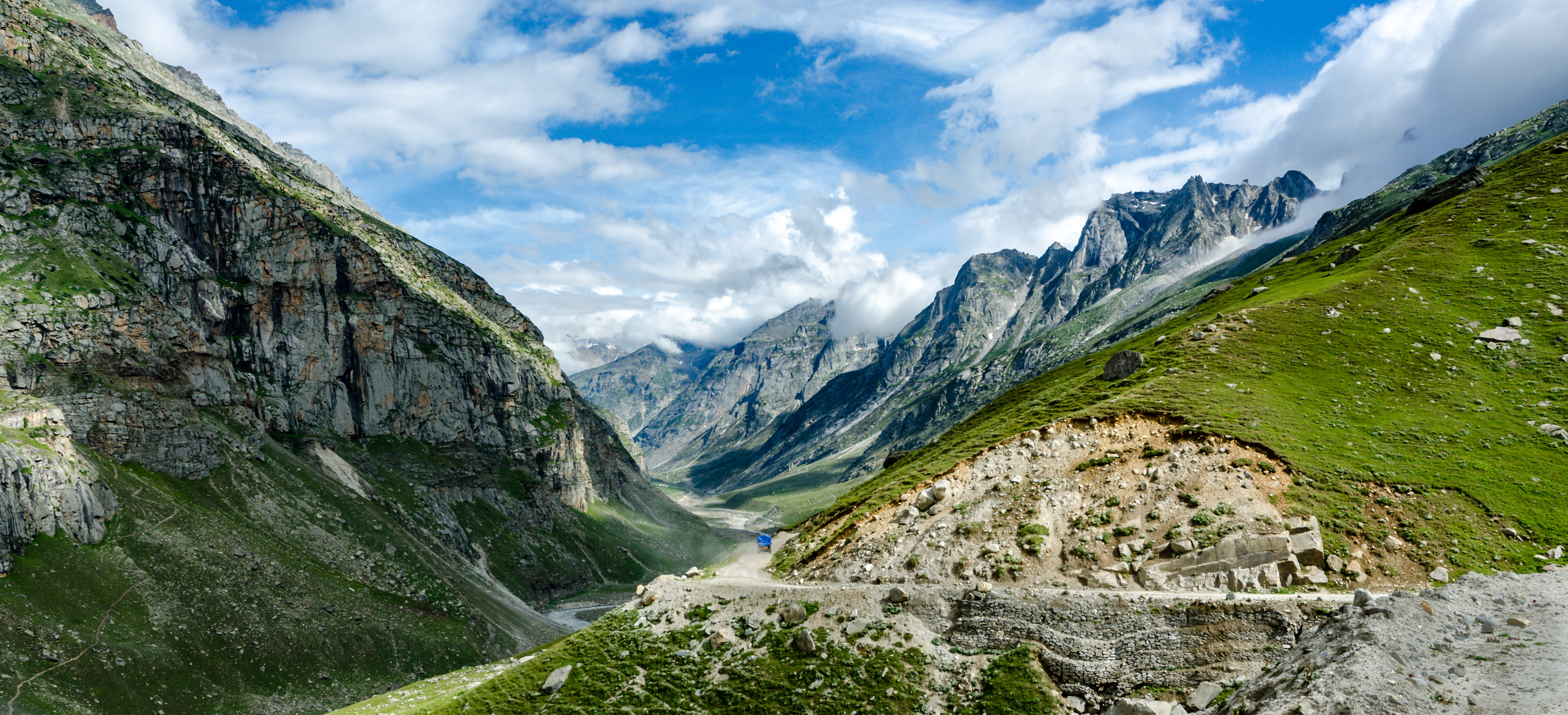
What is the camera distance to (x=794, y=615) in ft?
129

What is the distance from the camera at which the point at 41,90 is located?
144625 mm

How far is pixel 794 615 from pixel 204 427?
132 m

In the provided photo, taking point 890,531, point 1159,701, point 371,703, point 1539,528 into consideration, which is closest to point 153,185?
point 371,703

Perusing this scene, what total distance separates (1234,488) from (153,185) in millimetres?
209405

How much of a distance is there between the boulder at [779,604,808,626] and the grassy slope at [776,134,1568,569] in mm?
8100

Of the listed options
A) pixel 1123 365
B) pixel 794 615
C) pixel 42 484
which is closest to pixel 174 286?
pixel 42 484

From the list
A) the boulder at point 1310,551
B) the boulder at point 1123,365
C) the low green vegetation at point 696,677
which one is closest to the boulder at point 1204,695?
the boulder at point 1310,551

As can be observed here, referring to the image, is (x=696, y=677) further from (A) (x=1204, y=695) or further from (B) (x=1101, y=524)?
(A) (x=1204, y=695)

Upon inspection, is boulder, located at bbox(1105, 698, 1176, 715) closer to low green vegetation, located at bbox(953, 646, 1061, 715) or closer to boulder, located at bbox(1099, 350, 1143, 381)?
low green vegetation, located at bbox(953, 646, 1061, 715)

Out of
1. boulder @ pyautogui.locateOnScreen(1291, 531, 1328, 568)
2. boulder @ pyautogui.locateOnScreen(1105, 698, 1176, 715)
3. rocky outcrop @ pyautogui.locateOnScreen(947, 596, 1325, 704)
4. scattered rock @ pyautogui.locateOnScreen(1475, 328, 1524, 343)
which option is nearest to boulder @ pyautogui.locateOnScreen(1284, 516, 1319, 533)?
boulder @ pyautogui.locateOnScreen(1291, 531, 1328, 568)

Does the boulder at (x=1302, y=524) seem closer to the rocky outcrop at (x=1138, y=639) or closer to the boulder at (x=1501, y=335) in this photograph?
the rocky outcrop at (x=1138, y=639)

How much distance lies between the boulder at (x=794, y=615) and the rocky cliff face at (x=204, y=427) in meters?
81.1

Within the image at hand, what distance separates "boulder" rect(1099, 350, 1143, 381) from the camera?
57000 mm

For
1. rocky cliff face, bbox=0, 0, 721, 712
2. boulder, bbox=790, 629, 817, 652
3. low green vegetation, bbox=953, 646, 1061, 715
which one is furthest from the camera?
rocky cliff face, bbox=0, 0, 721, 712
